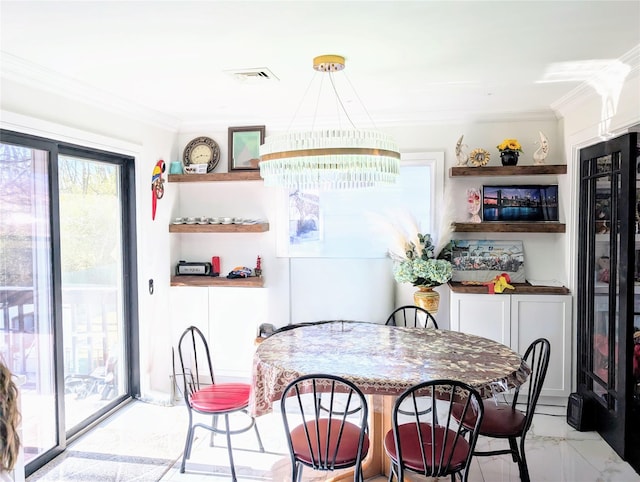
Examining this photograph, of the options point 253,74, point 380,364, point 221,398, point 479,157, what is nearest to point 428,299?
point 479,157

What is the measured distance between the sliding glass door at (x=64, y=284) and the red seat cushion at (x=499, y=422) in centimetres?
251

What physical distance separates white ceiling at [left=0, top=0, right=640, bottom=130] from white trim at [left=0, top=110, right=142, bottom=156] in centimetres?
24

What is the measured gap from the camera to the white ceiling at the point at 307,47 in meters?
2.08

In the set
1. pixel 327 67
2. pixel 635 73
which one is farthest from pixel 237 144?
pixel 635 73

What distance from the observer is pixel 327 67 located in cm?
279

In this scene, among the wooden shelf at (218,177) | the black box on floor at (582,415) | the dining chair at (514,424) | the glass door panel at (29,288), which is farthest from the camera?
the wooden shelf at (218,177)

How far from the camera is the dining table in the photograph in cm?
244

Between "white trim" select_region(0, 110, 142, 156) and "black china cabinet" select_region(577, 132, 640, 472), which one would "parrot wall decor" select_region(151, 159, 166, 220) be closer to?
"white trim" select_region(0, 110, 142, 156)

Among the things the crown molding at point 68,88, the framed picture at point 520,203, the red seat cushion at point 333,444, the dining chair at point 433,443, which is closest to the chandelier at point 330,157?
the dining chair at point 433,443

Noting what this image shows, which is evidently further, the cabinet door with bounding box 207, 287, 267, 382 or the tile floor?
the cabinet door with bounding box 207, 287, 267, 382

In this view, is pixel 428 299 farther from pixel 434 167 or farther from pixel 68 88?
pixel 68 88

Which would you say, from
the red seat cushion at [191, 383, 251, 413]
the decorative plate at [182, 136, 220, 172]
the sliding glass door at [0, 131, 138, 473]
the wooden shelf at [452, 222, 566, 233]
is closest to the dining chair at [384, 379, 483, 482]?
the red seat cushion at [191, 383, 251, 413]

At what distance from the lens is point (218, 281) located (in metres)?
4.51

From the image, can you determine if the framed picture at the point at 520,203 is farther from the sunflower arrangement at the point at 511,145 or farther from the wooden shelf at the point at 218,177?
the wooden shelf at the point at 218,177
